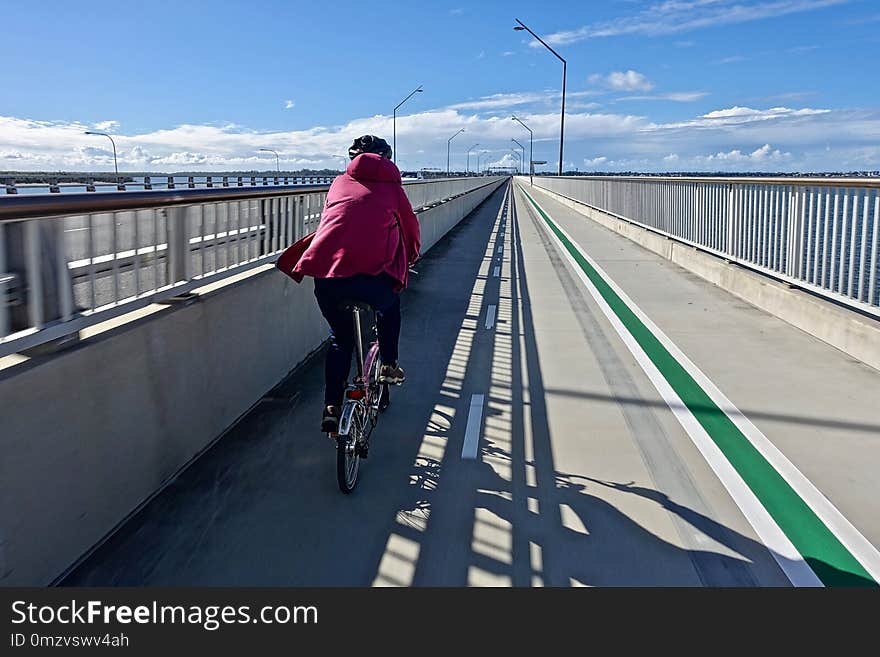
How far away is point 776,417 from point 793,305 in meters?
4.42

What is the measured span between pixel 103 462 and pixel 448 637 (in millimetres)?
2213

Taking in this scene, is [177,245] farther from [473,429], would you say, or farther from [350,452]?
[473,429]

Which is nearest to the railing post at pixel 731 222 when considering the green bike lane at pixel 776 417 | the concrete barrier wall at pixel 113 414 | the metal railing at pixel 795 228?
the metal railing at pixel 795 228

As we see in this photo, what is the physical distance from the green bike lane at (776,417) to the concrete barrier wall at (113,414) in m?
3.56

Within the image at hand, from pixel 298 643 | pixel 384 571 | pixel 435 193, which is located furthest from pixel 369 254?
pixel 435 193

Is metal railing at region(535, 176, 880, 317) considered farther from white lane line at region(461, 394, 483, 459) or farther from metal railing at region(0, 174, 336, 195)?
metal railing at region(0, 174, 336, 195)

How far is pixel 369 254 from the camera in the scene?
4871 mm

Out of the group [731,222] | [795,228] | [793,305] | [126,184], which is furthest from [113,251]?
[126,184]

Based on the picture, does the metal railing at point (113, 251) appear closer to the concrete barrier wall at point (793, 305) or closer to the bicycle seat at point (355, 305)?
the bicycle seat at point (355, 305)

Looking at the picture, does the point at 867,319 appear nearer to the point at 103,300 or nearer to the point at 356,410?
the point at 356,410

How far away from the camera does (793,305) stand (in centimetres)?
1030

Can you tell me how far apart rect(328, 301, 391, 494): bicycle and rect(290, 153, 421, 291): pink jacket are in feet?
0.90

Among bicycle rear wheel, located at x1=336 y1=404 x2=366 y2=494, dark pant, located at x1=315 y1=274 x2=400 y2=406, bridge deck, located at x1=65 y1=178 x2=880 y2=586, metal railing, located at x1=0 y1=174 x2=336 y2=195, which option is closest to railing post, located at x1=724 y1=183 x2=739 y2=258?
bridge deck, located at x1=65 y1=178 x2=880 y2=586

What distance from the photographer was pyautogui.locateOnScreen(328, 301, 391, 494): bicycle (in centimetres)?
478
